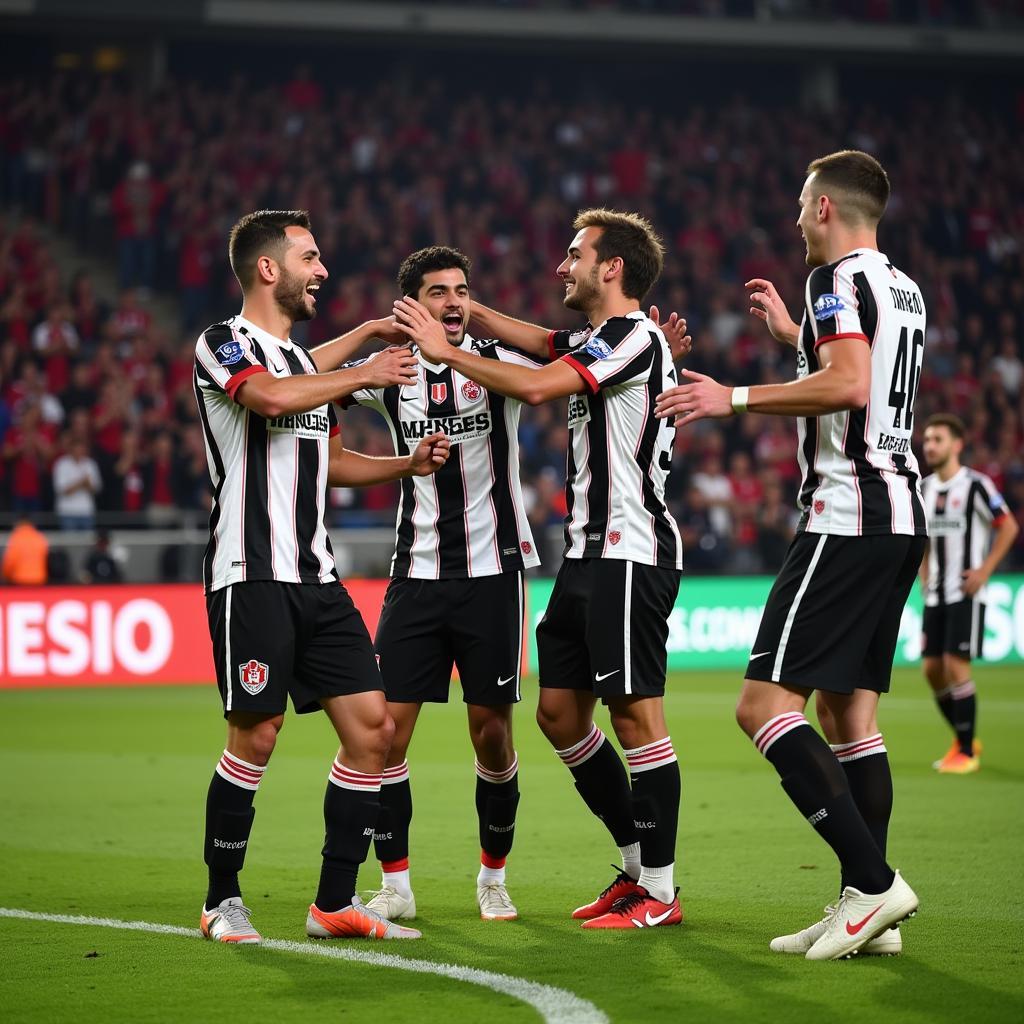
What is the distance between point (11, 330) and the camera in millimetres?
20453

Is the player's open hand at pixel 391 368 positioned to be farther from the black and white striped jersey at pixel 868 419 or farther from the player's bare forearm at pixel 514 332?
the black and white striped jersey at pixel 868 419

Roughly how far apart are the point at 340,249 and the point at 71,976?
19594mm

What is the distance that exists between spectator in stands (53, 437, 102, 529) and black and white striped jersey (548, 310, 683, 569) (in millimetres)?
13206

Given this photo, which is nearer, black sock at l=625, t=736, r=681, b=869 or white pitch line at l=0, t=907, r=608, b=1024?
white pitch line at l=0, t=907, r=608, b=1024

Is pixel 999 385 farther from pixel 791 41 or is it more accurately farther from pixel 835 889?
pixel 835 889

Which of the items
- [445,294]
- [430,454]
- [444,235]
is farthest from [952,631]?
[444,235]

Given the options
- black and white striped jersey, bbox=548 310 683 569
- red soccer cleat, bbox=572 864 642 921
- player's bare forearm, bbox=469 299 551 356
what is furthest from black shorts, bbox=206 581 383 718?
player's bare forearm, bbox=469 299 551 356

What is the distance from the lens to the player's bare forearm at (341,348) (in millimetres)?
6074

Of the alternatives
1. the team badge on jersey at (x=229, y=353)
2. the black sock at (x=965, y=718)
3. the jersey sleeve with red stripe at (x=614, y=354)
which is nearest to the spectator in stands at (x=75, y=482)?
the black sock at (x=965, y=718)

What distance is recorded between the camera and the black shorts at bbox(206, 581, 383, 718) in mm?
5355

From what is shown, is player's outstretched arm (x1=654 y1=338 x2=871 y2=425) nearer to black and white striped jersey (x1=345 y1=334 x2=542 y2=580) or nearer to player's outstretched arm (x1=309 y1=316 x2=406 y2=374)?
black and white striped jersey (x1=345 y1=334 x2=542 y2=580)

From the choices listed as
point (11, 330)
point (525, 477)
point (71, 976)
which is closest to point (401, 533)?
point (71, 976)

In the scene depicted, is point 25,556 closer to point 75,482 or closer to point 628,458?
point 75,482

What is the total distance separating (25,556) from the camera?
1673 centimetres
